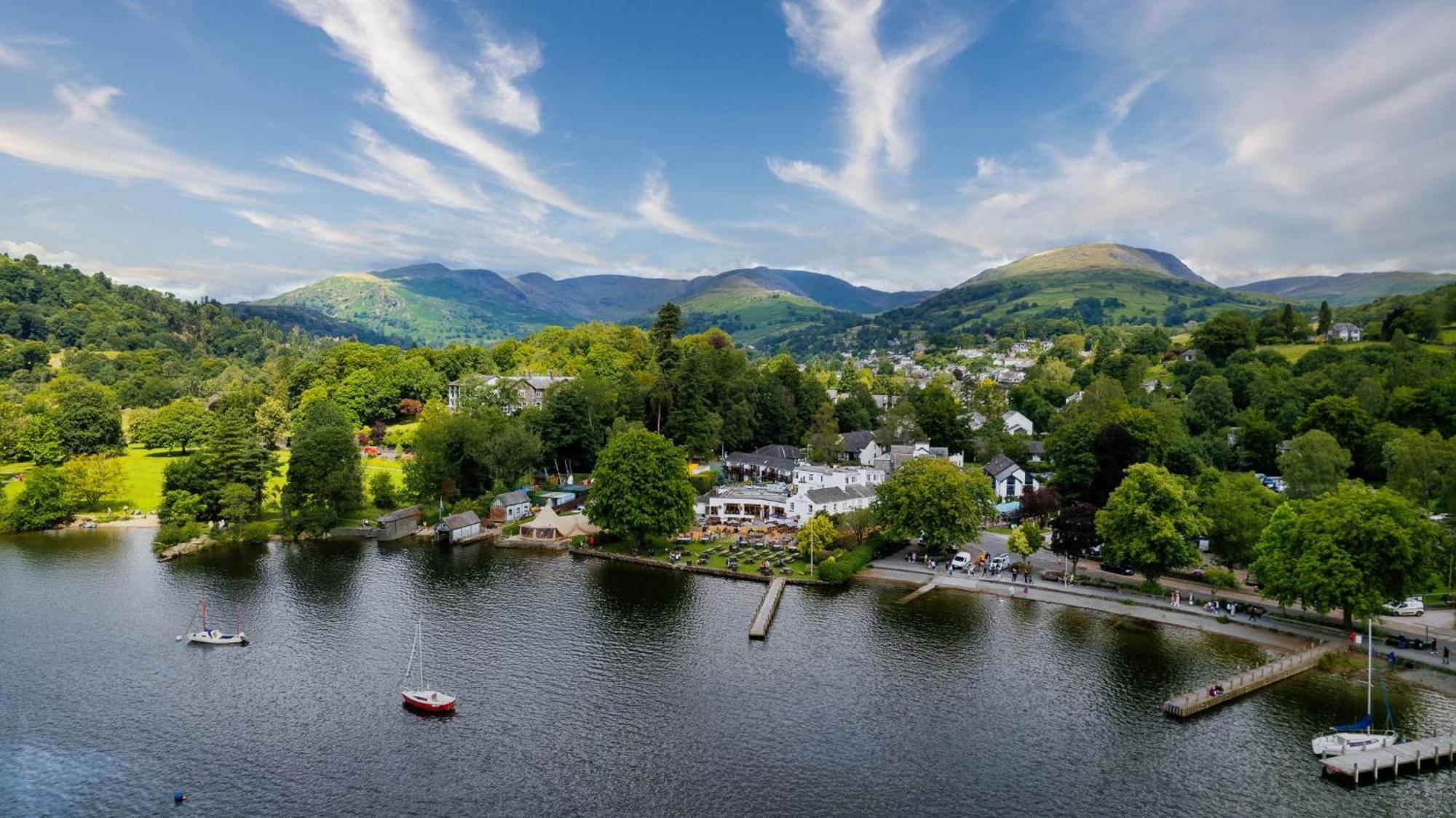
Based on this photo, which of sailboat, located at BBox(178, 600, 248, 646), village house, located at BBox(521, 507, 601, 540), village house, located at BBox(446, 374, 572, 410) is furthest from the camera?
village house, located at BBox(446, 374, 572, 410)

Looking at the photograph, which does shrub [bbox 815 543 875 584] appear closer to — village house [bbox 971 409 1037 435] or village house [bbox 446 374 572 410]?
village house [bbox 446 374 572 410]

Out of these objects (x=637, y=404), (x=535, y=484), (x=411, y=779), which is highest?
(x=637, y=404)

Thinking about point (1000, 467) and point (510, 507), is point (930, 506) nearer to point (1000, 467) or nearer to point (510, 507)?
point (1000, 467)

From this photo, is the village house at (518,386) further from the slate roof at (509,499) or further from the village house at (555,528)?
the village house at (555,528)

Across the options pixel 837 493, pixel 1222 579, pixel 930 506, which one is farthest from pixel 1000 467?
pixel 1222 579

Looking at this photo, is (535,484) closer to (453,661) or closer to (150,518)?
(150,518)

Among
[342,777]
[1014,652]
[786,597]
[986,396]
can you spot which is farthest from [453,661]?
[986,396]

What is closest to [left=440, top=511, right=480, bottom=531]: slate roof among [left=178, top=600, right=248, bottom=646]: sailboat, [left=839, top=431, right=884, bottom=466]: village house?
[left=178, top=600, right=248, bottom=646]: sailboat
